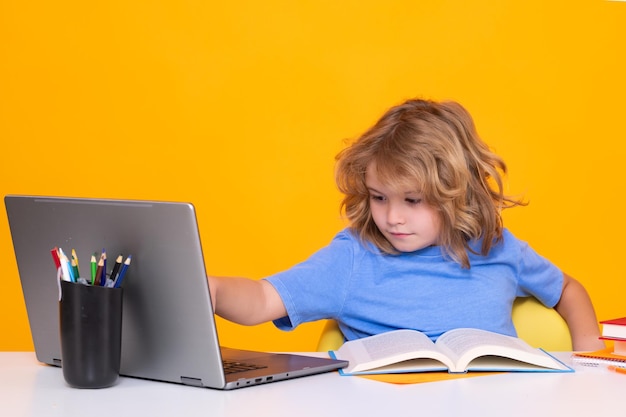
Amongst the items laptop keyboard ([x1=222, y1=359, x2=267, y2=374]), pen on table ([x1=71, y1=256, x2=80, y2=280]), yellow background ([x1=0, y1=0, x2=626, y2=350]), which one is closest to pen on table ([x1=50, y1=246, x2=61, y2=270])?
pen on table ([x1=71, y1=256, x2=80, y2=280])

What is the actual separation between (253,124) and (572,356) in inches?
60.8

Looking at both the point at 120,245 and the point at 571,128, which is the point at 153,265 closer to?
the point at 120,245

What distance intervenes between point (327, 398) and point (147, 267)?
28 centimetres

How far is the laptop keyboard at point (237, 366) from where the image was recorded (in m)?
1.28

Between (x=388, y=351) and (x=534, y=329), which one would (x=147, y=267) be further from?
(x=534, y=329)

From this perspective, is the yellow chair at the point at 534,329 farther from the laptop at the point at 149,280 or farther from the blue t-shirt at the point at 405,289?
the laptop at the point at 149,280

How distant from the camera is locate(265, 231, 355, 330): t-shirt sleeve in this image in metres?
1.65

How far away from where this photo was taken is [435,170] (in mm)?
1732

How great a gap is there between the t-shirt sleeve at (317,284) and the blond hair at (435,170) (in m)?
0.06

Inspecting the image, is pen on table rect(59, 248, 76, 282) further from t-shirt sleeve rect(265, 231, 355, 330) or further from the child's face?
the child's face

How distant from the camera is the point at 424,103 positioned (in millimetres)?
1893

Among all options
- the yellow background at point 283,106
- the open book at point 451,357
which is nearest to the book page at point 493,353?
the open book at point 451,357

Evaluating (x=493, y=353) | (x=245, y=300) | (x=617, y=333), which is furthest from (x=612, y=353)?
(x=245, y=300)

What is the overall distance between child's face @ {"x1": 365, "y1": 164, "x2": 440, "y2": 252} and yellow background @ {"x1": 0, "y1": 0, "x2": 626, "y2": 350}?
3.58ft
